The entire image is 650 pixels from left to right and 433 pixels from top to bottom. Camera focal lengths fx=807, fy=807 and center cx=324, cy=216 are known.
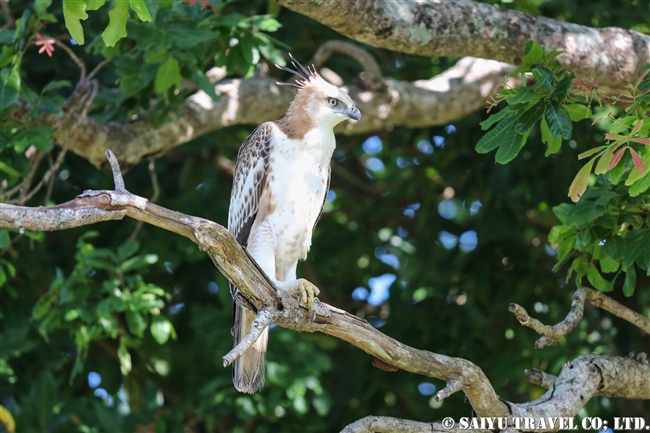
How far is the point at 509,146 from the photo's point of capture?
3.61 metres

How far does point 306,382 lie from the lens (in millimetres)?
6145

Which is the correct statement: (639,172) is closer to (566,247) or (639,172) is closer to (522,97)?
(522,97)

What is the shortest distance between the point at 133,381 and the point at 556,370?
11.5 feet

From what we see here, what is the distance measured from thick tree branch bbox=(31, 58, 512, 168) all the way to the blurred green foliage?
199 millimetres

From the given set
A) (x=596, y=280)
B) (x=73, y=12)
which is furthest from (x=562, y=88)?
(x=73, y=12)

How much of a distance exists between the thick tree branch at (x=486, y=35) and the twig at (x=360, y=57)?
1196 mm

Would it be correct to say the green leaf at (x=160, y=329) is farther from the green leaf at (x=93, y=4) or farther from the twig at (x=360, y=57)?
the green leaf at (x=93, y=4)

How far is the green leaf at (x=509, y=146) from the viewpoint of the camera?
3588 mm

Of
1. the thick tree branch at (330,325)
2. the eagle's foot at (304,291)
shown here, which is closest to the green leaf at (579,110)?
the thick tree branch at (330,325)

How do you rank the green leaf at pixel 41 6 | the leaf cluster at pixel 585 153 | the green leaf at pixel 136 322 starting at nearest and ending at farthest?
the leaf cluster at pixel 585 153 → the green leaf at pixel 41 6 → the green leaf at pixel 136 322

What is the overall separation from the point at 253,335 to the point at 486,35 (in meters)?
2.46

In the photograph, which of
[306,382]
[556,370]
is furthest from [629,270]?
[306,382]

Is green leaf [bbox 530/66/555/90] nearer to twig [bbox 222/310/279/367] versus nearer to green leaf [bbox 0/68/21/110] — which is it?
twig [bbox 222/310/279/367]

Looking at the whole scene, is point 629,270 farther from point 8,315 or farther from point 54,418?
point 8,315
